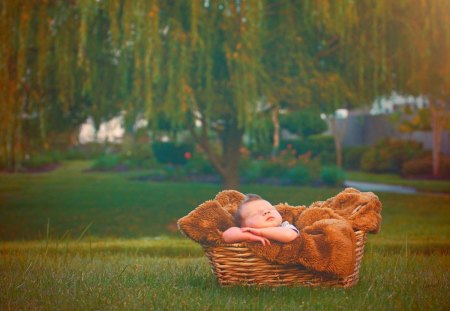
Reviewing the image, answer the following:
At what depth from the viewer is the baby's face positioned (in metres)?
3.74

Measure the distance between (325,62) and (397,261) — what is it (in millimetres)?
5660

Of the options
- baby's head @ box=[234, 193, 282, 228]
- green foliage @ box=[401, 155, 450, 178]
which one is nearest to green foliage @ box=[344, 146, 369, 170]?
green foliage @ box=[401, 155, 450, 178]

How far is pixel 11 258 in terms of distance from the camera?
514cm

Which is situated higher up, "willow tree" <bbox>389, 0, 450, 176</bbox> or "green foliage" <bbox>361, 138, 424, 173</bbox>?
"willow tree" <bbox>389, 0, 450, 176</bbox>

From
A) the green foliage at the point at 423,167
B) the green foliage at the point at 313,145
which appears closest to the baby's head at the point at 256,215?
the green foliage at the point at 423,167

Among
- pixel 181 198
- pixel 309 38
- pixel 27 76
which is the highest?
pixel 309 38

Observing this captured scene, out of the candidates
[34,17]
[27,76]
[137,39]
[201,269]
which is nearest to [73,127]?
[27,76]

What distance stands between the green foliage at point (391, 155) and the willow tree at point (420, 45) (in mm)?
7012

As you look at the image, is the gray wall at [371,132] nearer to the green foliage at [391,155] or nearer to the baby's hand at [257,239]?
the green foliage at [391,155]

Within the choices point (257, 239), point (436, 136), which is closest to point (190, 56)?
point (257, 239)

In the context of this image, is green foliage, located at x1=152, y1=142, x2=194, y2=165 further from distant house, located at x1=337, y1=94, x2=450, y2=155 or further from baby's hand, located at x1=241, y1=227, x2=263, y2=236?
baby's hand, located at x1=241, y1=227, x2=263, y2=236

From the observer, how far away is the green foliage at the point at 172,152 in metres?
17.1

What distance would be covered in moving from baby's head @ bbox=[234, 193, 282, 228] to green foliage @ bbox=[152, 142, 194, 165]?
13.0 metres

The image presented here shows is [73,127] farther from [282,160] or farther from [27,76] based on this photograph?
[282,160]
